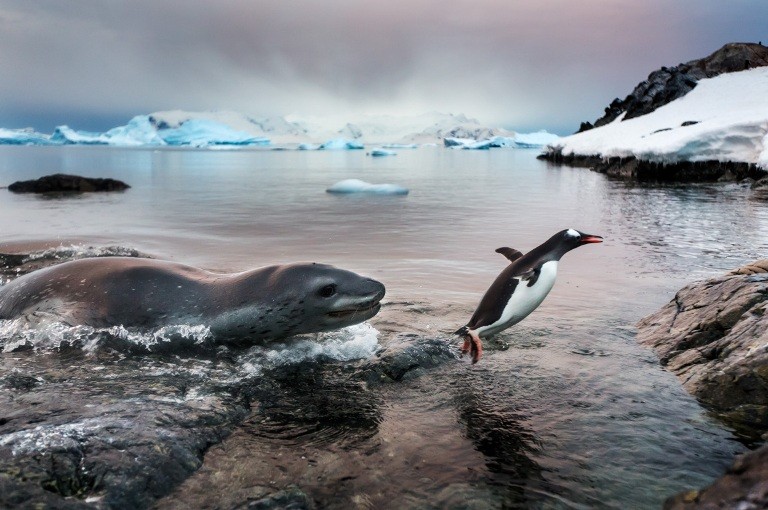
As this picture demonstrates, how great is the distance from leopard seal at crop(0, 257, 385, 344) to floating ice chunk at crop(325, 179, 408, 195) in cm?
1896

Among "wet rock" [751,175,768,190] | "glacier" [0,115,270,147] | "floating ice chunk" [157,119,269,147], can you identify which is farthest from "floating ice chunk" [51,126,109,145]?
"wet rock" [751,175,768,190]

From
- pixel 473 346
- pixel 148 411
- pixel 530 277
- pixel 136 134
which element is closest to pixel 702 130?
pixel 530 277

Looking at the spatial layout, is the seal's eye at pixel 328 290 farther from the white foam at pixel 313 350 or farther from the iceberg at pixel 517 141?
the iceberg at pixel 517 141

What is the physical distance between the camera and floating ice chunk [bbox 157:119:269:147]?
14438 cm

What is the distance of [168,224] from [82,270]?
10.8m

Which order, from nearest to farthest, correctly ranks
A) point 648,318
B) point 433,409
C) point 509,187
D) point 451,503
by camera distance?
point 451,503 → point 433,409 → point 648,318 → point 509,187

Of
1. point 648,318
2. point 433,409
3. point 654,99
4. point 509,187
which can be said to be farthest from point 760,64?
point 433,409

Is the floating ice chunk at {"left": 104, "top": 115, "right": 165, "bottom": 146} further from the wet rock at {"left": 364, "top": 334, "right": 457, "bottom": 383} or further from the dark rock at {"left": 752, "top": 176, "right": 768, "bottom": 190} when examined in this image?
the wet rock at {"left": 364, "top": 334, "right": 457, "bottom": 383}

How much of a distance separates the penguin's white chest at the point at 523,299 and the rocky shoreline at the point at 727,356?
40.7 inches

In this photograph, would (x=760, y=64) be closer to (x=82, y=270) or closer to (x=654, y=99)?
(x=654, y=99)

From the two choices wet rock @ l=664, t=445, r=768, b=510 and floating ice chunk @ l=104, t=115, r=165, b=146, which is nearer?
wet rock @ l=664, t=445, r=768, b=510

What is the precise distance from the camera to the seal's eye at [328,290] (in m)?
5.26

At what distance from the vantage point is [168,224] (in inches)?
632

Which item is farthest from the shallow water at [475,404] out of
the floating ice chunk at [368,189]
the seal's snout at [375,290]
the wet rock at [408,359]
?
the floating ice chunk at [368,189]
